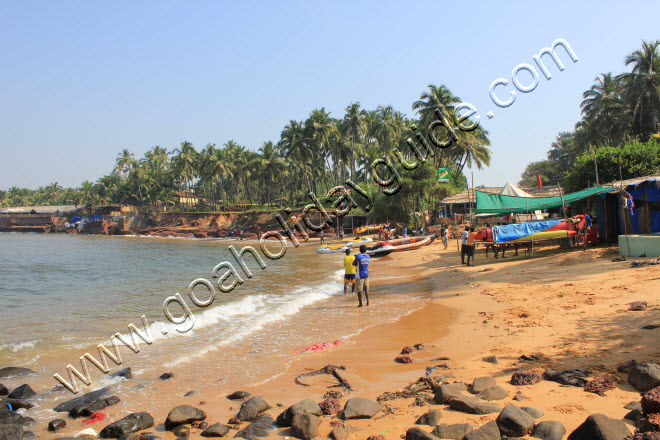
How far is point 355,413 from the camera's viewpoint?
17.3 ft

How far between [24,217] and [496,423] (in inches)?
4349

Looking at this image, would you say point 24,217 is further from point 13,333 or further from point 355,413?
point 355,413

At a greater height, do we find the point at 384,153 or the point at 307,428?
the point at 384,153

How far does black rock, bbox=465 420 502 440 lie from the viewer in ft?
13.7

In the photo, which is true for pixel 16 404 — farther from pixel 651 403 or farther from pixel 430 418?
pixel 651 403

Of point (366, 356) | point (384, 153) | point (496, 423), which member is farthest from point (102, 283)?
point (384, 153)

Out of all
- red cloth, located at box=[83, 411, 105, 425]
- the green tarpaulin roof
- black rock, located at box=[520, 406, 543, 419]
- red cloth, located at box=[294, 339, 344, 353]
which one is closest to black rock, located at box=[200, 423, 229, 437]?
red cloth, located at box=[83, 411, 105, 425]

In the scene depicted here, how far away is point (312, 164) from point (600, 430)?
64.3 metres

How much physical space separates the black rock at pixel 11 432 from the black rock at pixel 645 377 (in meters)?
7.55

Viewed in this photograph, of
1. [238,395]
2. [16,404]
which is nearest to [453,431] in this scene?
→ [238,395]

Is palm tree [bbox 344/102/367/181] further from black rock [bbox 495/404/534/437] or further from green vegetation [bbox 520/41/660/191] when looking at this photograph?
black rock [bbox 495/404/534/437]

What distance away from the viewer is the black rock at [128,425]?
5.46 meters

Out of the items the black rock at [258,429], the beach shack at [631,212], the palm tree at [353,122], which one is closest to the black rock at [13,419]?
the black rock at [258,429]

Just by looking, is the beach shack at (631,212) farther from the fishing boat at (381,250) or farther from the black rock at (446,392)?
the fishing boat at (381,250)
